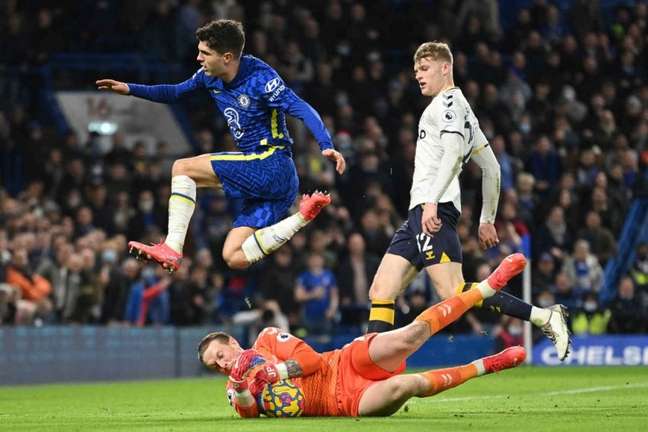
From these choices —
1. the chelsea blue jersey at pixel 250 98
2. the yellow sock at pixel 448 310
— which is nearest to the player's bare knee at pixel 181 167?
the chelsea blue jersey at pixel 250 98

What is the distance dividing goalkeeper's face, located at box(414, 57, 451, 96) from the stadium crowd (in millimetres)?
8064

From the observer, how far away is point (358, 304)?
68.1ft

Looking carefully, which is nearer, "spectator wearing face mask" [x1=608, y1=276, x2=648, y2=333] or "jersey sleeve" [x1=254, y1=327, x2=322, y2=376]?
"jersey sleeve" [x1=254, y1=327, x2=322, y2=376]

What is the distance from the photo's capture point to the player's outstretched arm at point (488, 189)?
1200cm

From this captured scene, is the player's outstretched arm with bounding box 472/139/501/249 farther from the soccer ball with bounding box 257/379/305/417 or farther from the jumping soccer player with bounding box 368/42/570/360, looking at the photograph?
the soccer ball with bounding box 257/379/305/417

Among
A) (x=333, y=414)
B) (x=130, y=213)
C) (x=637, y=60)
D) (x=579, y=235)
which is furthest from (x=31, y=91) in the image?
(x=333, y=414)

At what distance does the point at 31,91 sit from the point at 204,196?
3235 millimetres

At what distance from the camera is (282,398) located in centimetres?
1060

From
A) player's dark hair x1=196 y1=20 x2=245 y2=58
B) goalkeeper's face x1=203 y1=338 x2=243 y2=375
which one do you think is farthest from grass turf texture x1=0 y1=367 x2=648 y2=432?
player's dark hair x1=196 y1=20 x2=245 y2=58

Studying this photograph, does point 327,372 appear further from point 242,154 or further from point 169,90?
point 169,90

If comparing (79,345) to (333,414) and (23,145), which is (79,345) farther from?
(333,414)

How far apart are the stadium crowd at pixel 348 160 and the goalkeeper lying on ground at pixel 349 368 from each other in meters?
8.27

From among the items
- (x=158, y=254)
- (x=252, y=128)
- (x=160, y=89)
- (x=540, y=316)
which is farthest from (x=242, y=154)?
(x=540, y=316)

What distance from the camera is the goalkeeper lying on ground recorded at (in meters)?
10.2
